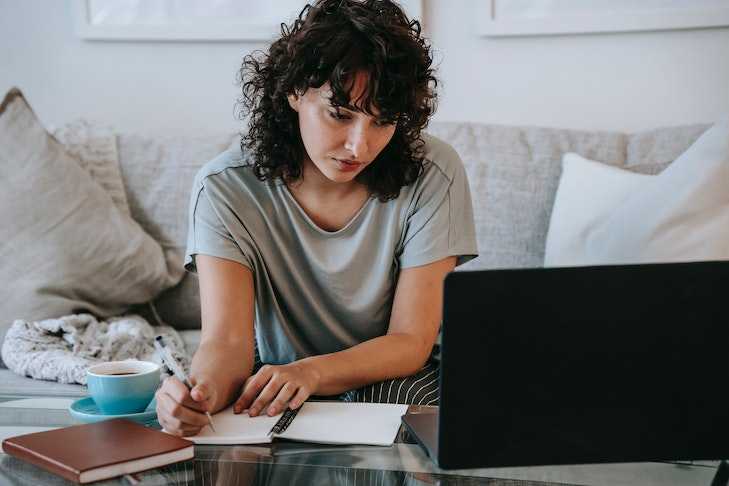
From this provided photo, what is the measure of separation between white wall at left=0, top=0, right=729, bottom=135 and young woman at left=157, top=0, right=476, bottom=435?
838 millimetres

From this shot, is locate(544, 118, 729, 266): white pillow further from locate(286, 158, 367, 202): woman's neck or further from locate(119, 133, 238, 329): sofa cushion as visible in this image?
locate(119, 133, 238, 329): sofa cushion

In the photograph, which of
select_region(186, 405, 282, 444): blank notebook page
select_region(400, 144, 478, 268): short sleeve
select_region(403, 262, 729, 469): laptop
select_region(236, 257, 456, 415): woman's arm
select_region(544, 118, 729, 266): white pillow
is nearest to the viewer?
select_region(403, 262, 729, 469): laptop

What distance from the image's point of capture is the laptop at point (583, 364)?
2.58 ft

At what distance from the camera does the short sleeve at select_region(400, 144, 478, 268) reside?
1442 millimetres

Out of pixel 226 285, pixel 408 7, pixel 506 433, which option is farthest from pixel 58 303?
pixel 506 433

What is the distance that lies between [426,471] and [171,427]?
0.32m

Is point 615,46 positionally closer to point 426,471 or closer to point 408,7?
point 408,7

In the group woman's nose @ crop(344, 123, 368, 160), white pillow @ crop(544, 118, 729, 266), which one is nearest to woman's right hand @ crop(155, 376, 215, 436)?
woman's nose @ crop(344, 123, 368, 160)

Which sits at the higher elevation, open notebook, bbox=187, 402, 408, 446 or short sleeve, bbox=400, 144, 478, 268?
short sleeve, bbox=400, 144, 478, 268

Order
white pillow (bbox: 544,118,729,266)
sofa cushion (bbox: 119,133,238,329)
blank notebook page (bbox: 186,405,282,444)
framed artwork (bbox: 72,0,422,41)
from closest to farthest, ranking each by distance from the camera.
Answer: blank notebook page (bbox: 186,405,282,444), white pillow (bbox: 544,118,729,266), sofa cushion (bbox: 119,133,238,329), framed artwork (bbox: 72,0,422,41)

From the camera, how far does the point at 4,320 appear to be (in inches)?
76.0

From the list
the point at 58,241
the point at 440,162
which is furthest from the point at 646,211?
the point at 58,241

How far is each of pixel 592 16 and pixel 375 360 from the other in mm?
1343

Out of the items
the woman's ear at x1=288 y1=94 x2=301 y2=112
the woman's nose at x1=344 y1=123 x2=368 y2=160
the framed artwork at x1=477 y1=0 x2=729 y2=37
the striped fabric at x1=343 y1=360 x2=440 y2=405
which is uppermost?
the framed artwork at x1=477 y1=0 x2=729 y2=37
